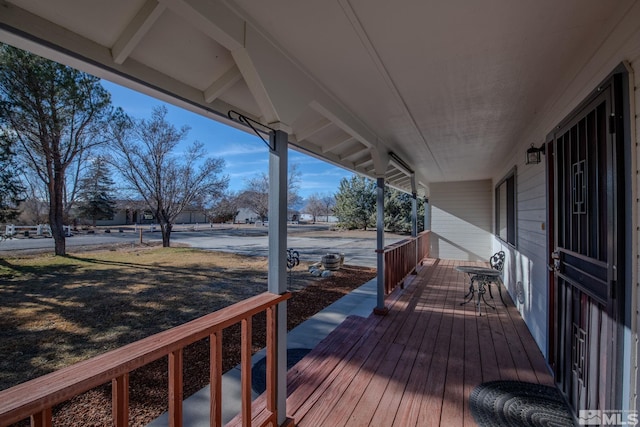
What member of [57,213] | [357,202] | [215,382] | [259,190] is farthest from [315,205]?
[215,382]

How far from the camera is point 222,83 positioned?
175 cm

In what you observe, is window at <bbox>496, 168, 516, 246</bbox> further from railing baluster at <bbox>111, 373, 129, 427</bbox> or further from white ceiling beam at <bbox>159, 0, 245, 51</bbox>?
railing baluster at <bbox>111, 373, 129, 427</bbox>

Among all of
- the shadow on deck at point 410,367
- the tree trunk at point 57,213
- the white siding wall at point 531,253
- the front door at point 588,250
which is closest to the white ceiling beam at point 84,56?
the shadow on deck at point 410,367

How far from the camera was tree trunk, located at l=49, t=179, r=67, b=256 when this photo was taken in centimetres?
1038

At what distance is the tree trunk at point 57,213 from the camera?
409 inches

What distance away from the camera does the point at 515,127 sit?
3.34 m

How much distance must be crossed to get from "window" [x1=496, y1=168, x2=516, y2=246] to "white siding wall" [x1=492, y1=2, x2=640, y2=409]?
0.27 metres

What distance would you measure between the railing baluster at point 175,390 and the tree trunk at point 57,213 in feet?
42.7

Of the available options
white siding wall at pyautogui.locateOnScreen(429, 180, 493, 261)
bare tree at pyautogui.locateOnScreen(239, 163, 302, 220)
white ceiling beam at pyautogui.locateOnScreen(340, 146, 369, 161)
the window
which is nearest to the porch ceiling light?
the window

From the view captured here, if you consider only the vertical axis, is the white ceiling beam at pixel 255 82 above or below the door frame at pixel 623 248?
above

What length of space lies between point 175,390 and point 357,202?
80.7ft

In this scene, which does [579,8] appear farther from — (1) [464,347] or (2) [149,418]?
(2) [149,418]

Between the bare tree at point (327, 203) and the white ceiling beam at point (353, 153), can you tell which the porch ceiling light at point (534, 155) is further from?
the bare tree at point (327, 203)

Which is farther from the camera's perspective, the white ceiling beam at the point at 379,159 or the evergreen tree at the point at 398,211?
the evergreen tree at the point at 398,211
